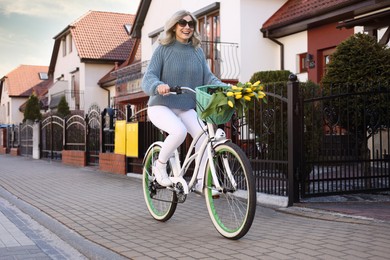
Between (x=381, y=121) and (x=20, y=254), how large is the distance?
5502mm

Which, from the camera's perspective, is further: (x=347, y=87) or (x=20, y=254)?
(x=347, y=87)

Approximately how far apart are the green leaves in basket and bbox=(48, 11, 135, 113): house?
29327 mm

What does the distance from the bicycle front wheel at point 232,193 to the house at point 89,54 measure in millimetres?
29165

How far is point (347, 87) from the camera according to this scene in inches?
308


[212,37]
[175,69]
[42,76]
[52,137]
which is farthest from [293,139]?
[42,76]

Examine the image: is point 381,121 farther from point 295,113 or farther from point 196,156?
point 196,156

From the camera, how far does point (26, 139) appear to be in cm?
2508

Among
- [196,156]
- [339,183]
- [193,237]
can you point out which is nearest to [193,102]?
[196,156]

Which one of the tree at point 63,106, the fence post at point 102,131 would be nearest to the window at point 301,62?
the fence post at point 102,131

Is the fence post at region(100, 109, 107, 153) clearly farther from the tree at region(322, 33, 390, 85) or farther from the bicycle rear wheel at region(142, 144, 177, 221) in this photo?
the bicycle rear wheel at region(142, 144, 177, 221)

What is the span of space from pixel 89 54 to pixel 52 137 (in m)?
16.2

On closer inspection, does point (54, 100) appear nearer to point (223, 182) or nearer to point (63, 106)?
point (63, 106)

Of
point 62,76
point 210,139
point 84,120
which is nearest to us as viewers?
point 210,139

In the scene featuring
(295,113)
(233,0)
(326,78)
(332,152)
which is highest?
(233,0)
